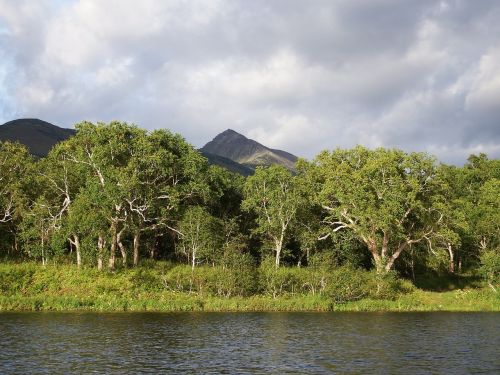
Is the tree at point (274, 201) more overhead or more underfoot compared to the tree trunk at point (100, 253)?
more overhead

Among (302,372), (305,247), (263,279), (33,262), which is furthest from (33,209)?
(302,372)

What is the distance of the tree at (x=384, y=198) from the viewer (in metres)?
71.2

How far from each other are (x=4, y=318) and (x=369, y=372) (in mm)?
33806

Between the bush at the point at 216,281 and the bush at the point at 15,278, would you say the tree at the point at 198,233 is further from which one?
the bush at the point at 15,278

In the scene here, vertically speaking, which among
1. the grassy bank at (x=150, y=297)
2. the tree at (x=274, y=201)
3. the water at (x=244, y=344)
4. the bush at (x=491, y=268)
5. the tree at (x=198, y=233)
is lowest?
the water at (x=244, y=344)

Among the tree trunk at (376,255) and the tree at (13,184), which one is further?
the tree trunk at (376,255)

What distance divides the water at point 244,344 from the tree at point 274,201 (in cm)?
2293

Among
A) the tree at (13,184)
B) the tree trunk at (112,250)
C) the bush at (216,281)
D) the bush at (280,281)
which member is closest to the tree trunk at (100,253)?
the tree trunk at (112,250)

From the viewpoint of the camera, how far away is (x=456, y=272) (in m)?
93.1

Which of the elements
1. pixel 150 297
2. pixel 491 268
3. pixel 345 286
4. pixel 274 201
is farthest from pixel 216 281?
pixel 491 268

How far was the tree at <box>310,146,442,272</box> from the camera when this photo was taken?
234ft

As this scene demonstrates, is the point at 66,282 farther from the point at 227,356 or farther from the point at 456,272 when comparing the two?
the point at 456,272

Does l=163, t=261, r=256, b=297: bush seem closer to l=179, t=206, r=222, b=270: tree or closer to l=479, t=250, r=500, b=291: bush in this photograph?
l=179, t=206, r=222, b=270: tree

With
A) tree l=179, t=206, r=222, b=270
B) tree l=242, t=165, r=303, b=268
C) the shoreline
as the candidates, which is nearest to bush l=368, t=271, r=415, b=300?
the shoreline
